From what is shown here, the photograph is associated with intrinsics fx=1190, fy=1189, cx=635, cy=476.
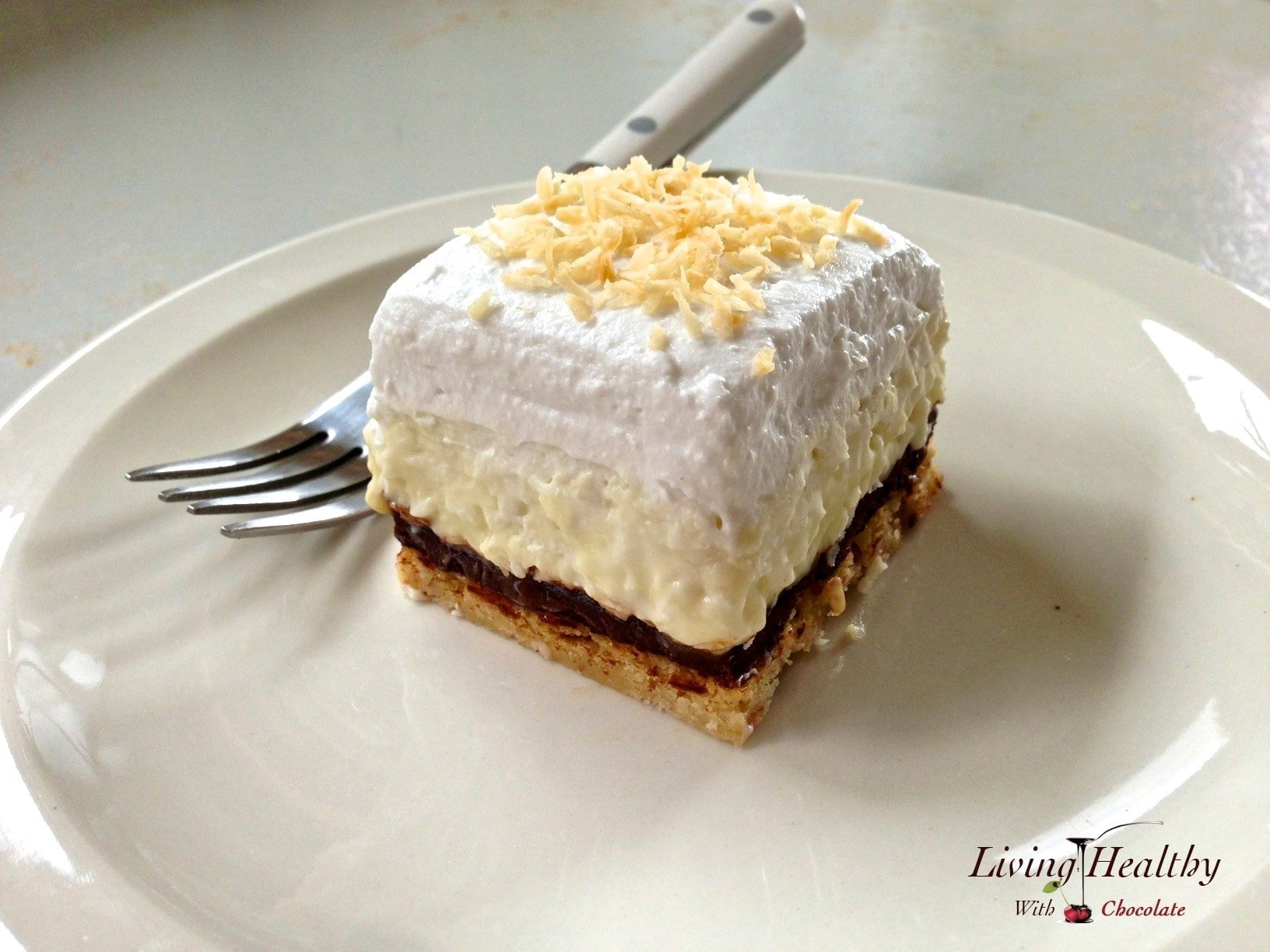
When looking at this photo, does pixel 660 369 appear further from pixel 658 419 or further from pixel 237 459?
pixel 237 459

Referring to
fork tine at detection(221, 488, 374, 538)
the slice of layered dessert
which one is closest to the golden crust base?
the slice of layered dessert

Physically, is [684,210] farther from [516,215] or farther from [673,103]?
[673,103]

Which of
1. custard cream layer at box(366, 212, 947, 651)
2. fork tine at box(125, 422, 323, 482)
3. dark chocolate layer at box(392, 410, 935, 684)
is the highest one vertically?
custard cream layer at box(366, 212, 947, 651)

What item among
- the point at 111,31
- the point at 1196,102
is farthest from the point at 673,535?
the point at 111,31

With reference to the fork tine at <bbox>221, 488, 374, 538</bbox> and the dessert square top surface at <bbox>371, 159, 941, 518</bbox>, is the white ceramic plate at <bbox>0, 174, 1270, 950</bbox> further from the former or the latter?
the dessert square top surface at <bbox>371, 159, 941, 518</bbox>

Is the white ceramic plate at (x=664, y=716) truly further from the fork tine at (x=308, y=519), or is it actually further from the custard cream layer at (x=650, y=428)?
the custard cream layer at (x=650, y=428)

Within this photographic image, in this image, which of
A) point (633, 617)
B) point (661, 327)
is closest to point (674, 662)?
point (633, 617)
